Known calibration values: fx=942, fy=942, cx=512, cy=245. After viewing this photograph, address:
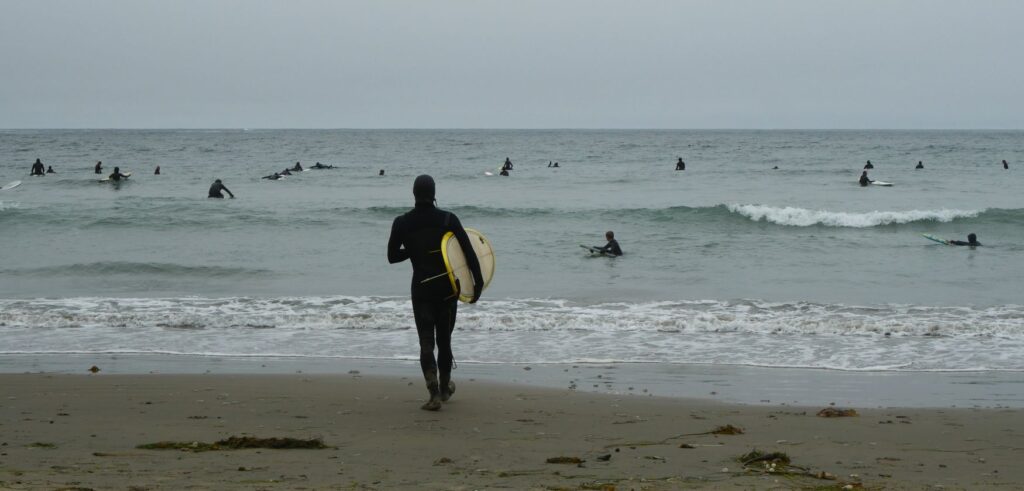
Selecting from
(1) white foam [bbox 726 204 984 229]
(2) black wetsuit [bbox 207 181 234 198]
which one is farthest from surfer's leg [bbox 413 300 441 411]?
(2) black wetsuit [bbox 207 181 234 198]

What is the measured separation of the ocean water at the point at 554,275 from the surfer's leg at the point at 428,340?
9.64ft

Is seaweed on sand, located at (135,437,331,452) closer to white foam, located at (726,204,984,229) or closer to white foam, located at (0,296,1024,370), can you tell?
white foam, located at (0,296,1024,370)

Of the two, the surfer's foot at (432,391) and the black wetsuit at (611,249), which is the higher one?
the surfer's foot at (432,391)

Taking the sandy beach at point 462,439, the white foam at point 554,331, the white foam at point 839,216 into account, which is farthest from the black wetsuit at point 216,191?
the sandy beach at point 462,439

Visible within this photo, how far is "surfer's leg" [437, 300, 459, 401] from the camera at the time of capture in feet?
21.9

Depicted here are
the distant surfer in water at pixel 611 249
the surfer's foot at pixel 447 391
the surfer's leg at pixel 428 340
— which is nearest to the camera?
the surfer's leg at pixel 428 340

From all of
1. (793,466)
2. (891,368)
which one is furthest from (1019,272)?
(793,466)

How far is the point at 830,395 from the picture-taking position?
25.8 ft

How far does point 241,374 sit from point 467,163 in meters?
49.2

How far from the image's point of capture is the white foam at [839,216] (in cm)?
2486

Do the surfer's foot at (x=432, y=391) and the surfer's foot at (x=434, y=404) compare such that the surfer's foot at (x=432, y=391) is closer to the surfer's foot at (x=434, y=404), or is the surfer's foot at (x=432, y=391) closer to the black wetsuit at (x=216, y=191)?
the surfer's foot at (x=434, y=404)

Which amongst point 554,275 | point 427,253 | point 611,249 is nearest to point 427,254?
point 427,253

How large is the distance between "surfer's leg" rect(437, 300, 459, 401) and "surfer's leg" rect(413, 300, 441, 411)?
0.06 m

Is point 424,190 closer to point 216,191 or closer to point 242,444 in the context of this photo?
point 242,444
